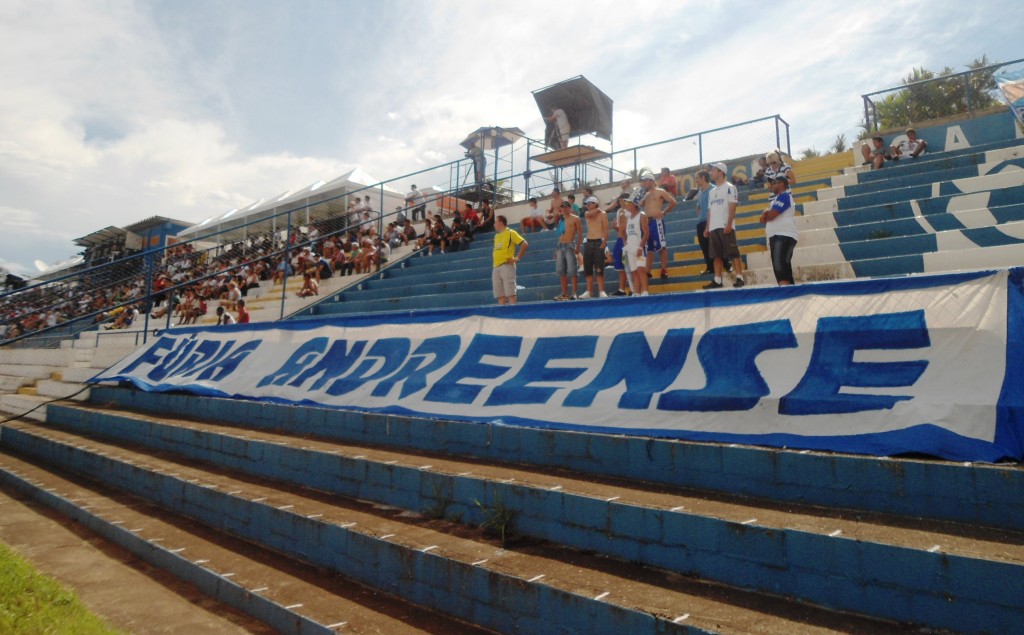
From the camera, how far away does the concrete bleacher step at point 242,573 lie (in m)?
3.03

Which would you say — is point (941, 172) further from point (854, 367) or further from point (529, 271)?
point (854, 367)

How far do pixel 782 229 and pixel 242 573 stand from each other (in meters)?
5.72

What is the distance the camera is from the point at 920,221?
732 cm

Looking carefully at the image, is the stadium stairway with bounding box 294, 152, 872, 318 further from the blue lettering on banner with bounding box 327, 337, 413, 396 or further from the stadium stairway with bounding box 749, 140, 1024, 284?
the blue lettering on banner with bounding box 327, 337, 413, 396

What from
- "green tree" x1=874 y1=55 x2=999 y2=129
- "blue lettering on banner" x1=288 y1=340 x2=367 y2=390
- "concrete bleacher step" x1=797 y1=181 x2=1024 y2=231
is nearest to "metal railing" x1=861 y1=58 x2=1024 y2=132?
"green tree" x1=874 y1=55 x2=999 y2=129

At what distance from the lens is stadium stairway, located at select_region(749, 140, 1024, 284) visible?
20.6 ft

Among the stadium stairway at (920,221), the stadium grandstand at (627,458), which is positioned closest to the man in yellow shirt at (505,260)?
the stadium grandstand at (627,458)

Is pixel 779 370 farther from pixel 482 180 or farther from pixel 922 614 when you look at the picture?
pixel 482 180

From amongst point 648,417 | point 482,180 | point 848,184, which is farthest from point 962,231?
point 482,180

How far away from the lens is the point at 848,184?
10.2 m

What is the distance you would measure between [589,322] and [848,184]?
7.99 meters

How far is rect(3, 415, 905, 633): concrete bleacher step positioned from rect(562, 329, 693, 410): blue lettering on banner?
114cm

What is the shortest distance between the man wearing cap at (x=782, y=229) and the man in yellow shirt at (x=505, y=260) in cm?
343

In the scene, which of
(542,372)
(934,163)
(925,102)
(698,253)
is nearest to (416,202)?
(698,253)
